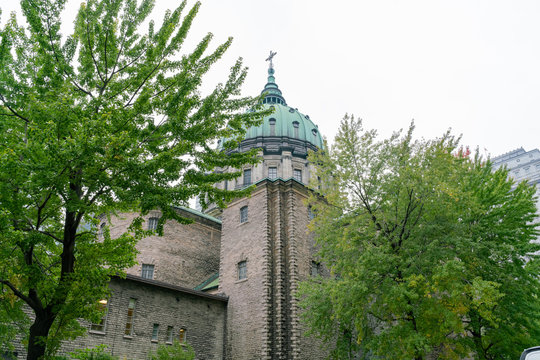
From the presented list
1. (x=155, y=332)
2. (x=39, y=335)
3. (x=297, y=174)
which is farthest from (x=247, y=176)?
A: (x=39, y=335)

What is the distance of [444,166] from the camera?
15.7 meters

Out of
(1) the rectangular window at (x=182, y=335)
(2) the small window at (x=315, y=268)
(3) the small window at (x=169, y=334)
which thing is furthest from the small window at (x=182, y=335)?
(2) the small window at (x=315, y=268)

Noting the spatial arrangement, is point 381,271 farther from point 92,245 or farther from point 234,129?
point 92,245

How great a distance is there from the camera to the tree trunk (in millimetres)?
8560

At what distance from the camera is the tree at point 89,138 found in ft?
27.0

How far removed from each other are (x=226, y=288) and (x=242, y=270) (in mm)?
1733

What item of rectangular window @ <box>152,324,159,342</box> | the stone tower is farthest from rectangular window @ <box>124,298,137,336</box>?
the stone tower

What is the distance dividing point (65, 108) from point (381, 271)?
11935 millimetres

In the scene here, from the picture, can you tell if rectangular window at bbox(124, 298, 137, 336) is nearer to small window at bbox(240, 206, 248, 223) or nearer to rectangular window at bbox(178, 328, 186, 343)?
rectangular window at bbox(178, 328, 186, 343)

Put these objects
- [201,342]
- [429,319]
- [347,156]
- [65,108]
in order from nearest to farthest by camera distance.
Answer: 1. [65,108]
2. [429,319]
3. [347,156]
4. [201,342]

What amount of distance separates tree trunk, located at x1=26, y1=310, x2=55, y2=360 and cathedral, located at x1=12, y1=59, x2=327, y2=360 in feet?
34.9

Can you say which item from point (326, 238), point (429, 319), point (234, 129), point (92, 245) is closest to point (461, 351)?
point (429, 319)

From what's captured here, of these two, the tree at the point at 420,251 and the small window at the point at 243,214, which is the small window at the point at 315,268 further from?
the tree at the point at 420,251

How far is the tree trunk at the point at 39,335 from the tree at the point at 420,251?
32.2ft
